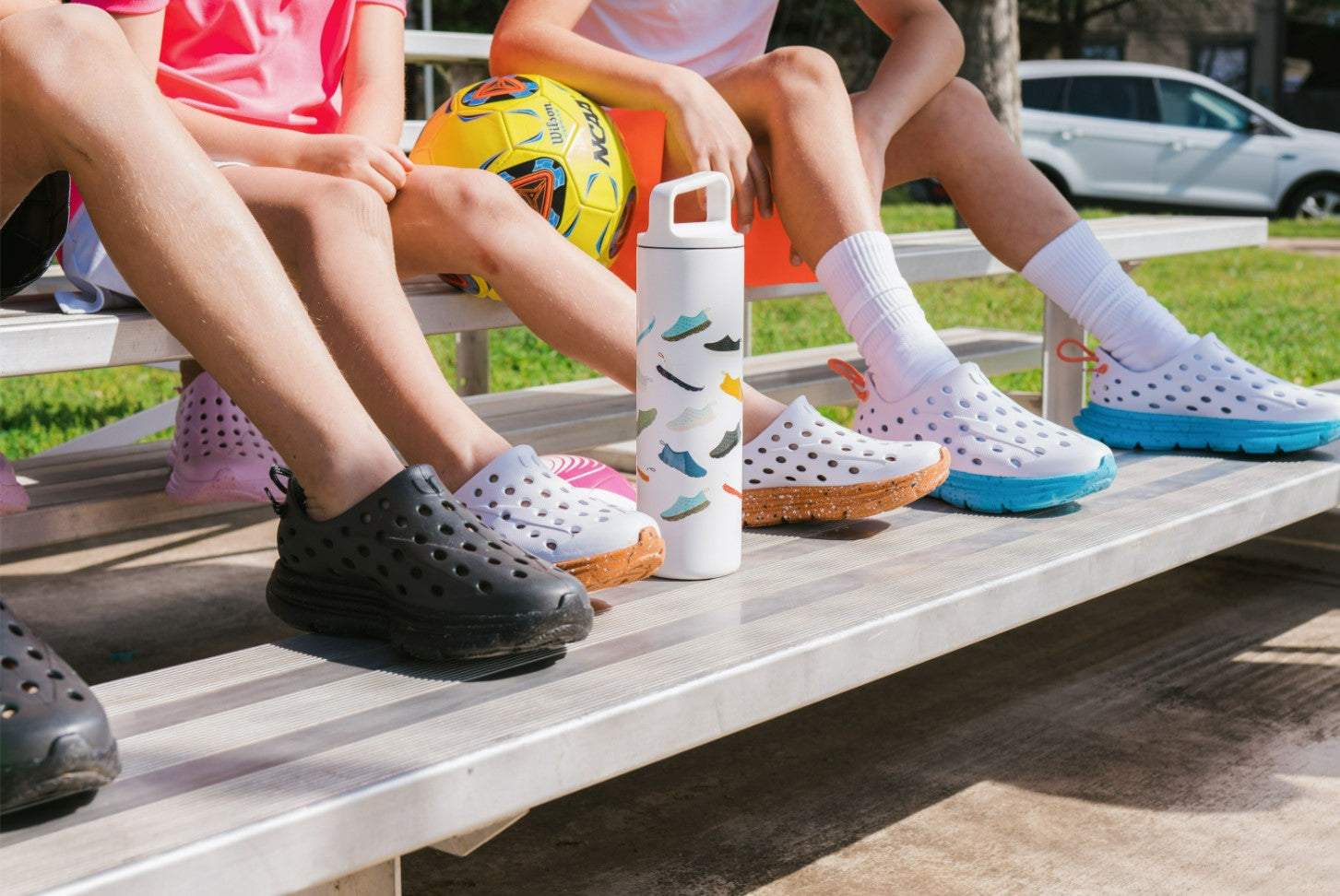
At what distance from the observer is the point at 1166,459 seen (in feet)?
8.68

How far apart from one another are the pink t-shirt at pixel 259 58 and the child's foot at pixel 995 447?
115cm

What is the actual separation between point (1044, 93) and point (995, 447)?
553 inches

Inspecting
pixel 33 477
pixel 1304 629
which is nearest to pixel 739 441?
pixel 33 477

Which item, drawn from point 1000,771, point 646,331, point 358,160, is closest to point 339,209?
point 358,160

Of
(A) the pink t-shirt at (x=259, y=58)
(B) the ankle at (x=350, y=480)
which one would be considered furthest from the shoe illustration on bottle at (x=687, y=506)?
(A) the pink t-shirt at (x=259, y=58)

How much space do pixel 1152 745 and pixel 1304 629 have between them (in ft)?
2.79

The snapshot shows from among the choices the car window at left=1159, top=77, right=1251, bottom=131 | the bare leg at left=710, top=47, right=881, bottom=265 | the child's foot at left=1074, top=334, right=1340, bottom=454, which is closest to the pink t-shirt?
the bare leg at left=710, top=47, right=881, bottom=265

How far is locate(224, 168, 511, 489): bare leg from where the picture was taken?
6.08 ft

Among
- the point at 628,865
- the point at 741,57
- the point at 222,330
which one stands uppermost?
the point at 741,57

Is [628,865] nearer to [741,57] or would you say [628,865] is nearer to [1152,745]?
[1152,745]

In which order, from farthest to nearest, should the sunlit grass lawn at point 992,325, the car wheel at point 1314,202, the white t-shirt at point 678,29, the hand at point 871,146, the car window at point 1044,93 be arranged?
the car window at point 1044,93
the car wheel at point 1314,202
the sunlit grass lawn at point 992,325
the white t-shirt at point 678,29
the hand at point 871,146

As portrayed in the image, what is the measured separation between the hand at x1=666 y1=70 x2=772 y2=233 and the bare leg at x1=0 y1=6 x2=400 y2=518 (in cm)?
92

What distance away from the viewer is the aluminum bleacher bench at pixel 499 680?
1229 mm

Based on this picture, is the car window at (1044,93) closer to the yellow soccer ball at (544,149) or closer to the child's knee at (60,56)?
the yellow soccer ball at (544,149)
